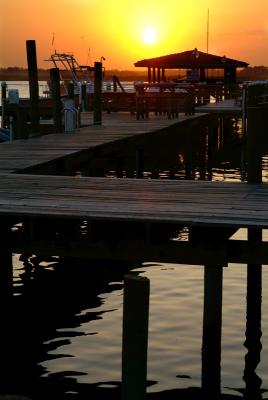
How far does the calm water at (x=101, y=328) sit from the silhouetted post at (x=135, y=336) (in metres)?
3.49

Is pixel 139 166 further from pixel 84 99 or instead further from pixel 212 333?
pixel 84 99

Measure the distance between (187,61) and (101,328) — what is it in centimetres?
5064

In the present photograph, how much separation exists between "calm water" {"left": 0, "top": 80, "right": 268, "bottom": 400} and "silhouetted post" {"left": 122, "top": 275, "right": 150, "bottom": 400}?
11.4 ft

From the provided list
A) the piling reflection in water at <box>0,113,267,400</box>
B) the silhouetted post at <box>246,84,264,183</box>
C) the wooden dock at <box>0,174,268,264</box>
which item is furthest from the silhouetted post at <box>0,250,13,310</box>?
the silhouetted post at <box>246,84,264,183</box>

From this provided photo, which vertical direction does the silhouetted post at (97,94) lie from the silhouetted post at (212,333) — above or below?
above

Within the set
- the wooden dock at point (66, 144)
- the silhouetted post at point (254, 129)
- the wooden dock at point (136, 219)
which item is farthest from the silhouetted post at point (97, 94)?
the wooden dock at point (136, 219)

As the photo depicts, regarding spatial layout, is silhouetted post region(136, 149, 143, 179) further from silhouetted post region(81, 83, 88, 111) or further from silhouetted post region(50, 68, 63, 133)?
silhouetted post region(81, 83, 88, 111)

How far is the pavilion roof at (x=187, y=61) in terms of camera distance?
62.2 metres

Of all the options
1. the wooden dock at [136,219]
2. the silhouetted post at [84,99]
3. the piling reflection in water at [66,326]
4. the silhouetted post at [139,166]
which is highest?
the silhouetted post at [84,99]

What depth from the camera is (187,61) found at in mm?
62844

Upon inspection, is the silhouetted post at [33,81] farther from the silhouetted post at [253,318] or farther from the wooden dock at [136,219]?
the silhouetted post at [253,318]

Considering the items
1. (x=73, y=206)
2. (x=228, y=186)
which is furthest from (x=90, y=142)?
(x=73, y=206)

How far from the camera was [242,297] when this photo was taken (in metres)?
15.3

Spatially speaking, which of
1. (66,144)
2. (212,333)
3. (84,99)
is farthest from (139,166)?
(84,99)
